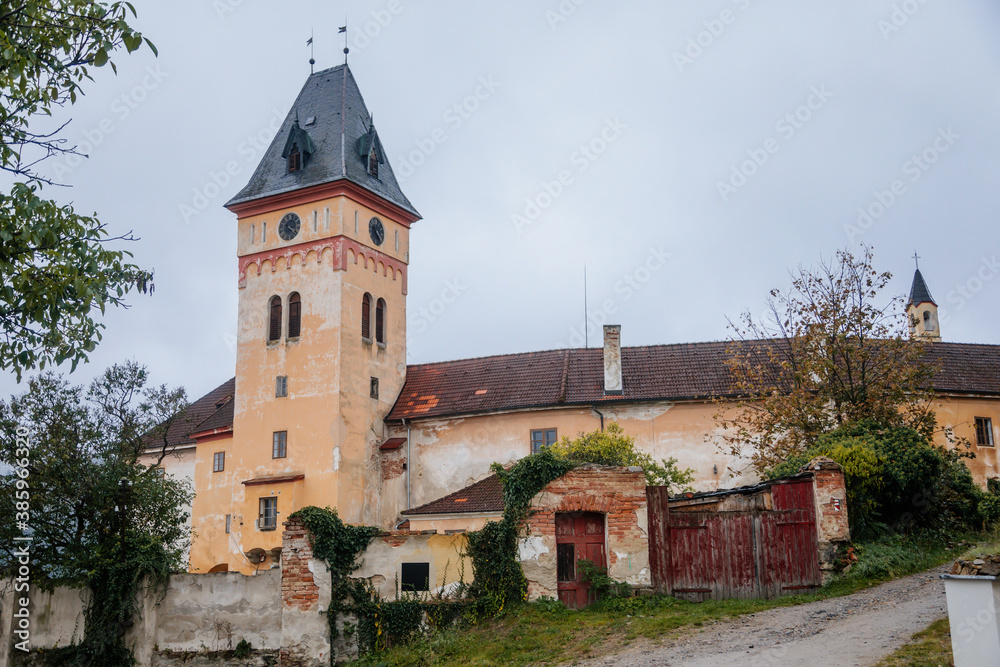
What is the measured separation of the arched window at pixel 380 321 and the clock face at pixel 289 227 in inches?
164

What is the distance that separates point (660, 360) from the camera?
110ft

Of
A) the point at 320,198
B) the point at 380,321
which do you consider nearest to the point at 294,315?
the point at 380,321

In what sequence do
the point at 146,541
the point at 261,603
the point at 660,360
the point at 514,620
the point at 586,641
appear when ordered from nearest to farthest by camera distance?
the point at 586,641 → the point at 514,620 → the point at 261,603 → the point at 146,541 → the point at 660,360

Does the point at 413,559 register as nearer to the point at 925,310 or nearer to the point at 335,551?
the point at 335,551

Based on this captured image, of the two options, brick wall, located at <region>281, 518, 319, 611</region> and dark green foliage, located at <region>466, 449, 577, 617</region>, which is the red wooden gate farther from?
brick wall, located at <region>281, 518, 319, 611</region>

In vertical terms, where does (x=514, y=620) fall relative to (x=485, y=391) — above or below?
below

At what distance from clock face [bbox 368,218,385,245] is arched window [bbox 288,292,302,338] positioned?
12.2 feet

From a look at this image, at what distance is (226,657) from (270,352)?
16612mm

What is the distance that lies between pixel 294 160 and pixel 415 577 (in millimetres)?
21793

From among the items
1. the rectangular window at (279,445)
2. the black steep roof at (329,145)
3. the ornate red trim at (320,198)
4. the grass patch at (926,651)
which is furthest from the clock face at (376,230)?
the grass patch at (926,651)

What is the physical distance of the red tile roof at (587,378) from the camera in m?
31.8

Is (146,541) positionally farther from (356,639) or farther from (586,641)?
(586,641)

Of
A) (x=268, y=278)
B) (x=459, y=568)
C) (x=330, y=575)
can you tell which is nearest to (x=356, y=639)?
(x=330, y=575)

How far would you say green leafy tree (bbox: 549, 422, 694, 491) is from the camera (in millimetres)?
26172
